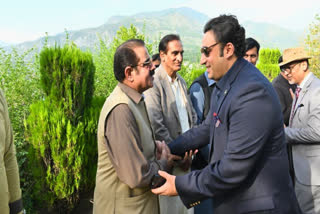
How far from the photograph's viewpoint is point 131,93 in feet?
7.64

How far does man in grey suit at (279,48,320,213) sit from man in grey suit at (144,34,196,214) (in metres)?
1.37

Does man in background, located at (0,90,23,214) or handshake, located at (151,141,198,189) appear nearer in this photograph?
man in background, located at (0,90,23,214)

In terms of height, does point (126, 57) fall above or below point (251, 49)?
above

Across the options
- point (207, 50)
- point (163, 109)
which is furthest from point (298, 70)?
point (207, 50)

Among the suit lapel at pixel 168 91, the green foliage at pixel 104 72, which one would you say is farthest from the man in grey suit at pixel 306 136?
the green foliage at pixel 104 72

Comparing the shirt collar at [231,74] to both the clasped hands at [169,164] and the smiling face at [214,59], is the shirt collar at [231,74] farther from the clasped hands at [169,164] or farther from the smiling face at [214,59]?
the clasped hands at [169,164]

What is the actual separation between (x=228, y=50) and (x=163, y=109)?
5.63 ft

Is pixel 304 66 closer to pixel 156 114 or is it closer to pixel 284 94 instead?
pixel 284 94

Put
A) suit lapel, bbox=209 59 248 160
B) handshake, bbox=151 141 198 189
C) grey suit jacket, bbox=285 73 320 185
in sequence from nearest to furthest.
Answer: suit lapel, bbox=209 59 248 160 → handshake, bbox=151 141 198 189 → grey suit jacket, bbox=285 73 320 185

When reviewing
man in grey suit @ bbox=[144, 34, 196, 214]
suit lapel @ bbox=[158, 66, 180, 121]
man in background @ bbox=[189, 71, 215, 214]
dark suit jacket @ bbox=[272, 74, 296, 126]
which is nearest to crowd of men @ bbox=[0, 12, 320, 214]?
man in grey suit @ bbox=[144, 34, 196, 214]

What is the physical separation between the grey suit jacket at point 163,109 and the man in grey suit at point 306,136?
1.43 metres

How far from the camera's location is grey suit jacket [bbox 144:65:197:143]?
11.6 feet

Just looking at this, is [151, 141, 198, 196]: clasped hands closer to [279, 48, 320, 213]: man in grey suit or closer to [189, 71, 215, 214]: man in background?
[189, 71, 215, 214]: man in background

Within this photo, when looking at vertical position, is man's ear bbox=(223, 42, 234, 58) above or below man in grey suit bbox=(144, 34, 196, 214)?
above
